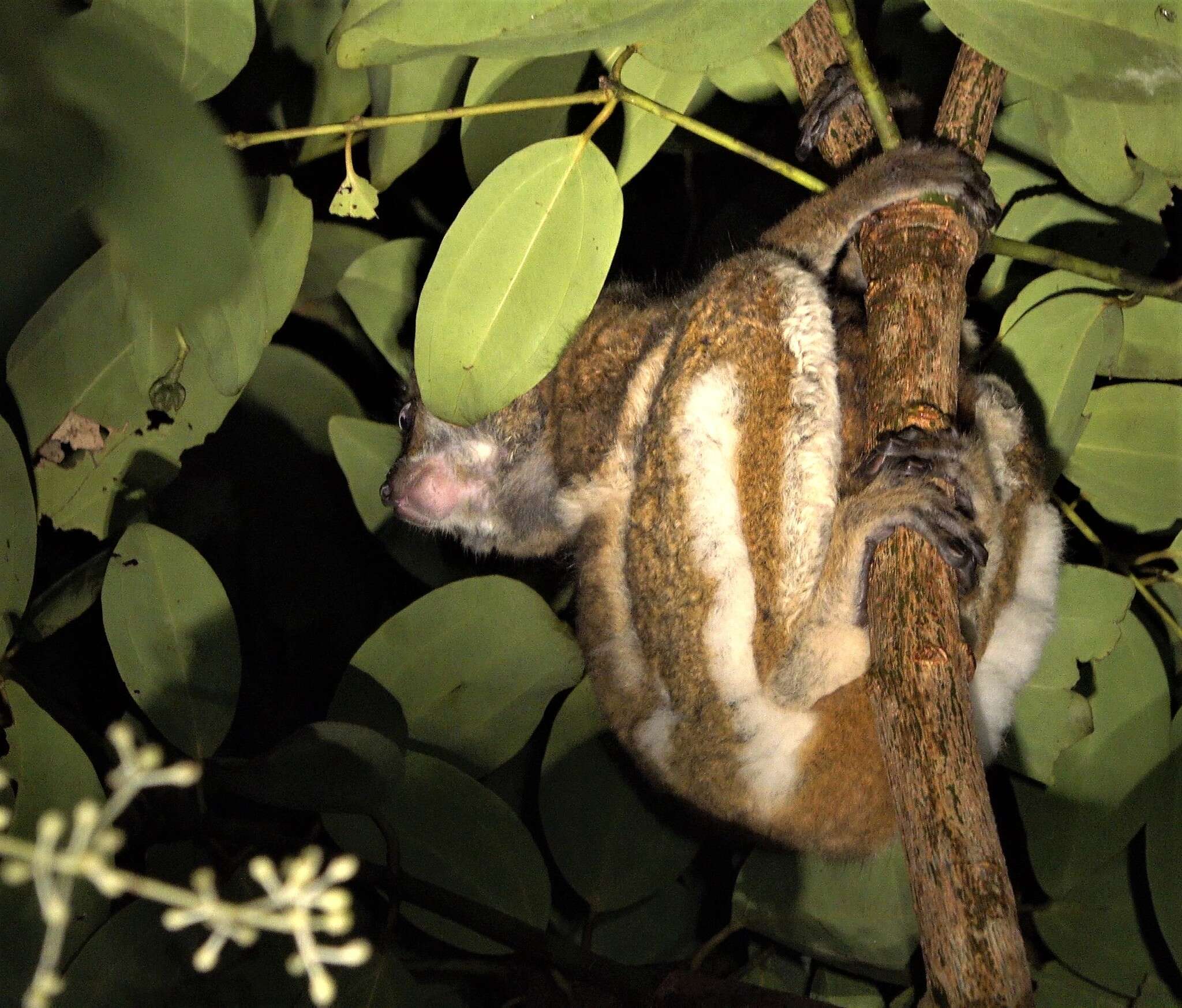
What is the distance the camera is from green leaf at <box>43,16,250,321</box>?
717 mm

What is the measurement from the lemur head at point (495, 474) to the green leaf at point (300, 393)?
0.16 metres

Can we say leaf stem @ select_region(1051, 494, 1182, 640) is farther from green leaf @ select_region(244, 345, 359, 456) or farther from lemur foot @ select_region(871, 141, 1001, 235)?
green leaf @ select_region(244, 345, 359, 456)

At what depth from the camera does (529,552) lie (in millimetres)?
2631

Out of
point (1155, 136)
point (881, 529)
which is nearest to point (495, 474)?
point (881, 529)

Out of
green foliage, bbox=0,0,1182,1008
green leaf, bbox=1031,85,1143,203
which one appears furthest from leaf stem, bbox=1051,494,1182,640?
green leaf, bbox=1031,85,1143,203

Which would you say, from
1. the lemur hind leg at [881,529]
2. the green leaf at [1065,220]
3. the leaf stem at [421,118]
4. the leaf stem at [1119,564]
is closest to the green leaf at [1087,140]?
the green leaf at [1065,220]

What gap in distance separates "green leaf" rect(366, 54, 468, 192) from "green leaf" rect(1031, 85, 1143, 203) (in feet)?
3.45

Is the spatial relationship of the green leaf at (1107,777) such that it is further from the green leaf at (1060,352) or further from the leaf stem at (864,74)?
the leaf stem at (864,74)

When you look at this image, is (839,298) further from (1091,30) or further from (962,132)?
(1091,30)

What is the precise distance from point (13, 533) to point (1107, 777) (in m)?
2.04

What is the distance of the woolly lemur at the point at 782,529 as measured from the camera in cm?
183

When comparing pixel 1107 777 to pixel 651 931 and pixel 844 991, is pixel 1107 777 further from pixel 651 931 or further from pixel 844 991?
pixel 651 931

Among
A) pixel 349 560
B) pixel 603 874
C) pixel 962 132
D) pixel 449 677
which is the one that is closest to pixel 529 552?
pixel 349 560

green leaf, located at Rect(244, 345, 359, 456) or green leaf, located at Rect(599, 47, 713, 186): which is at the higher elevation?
green leaf, located at Rect(599, 47, 713, 186)
